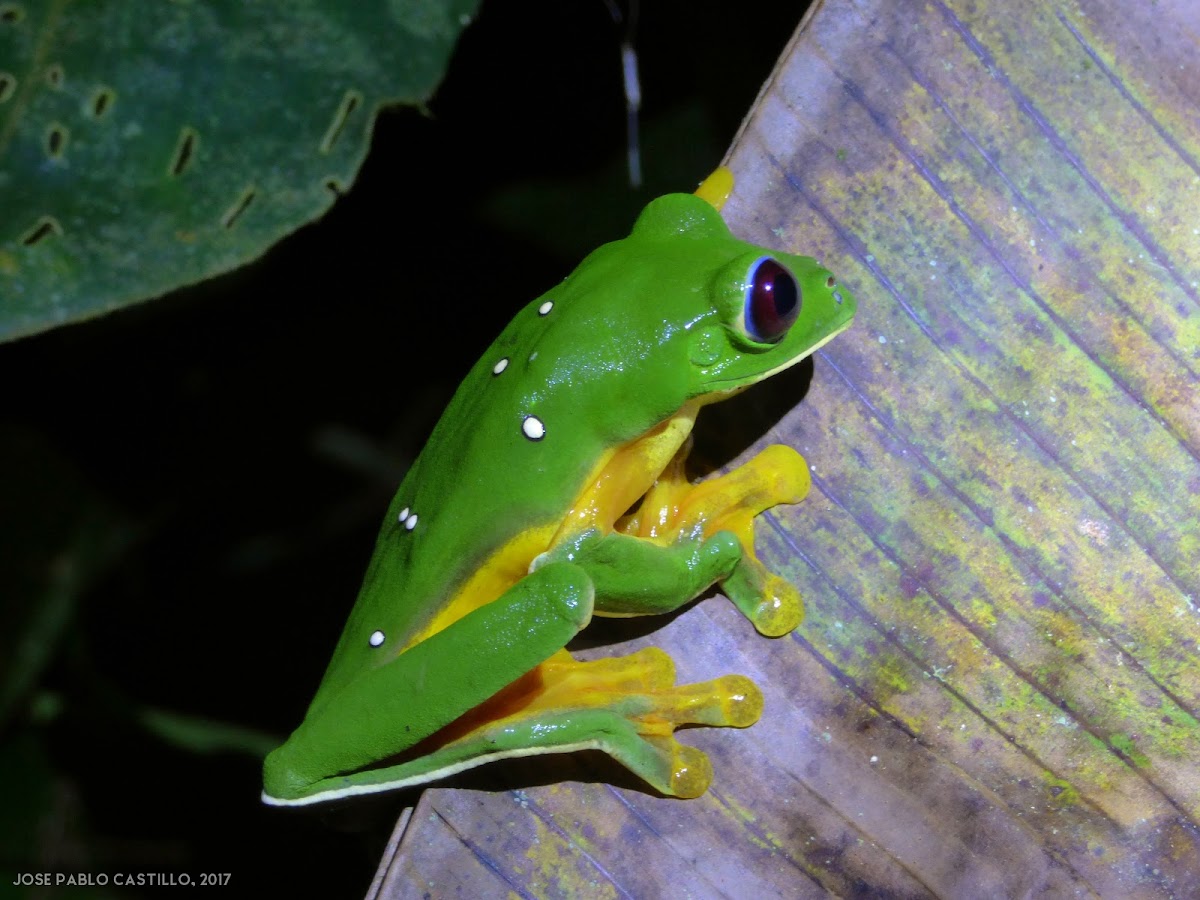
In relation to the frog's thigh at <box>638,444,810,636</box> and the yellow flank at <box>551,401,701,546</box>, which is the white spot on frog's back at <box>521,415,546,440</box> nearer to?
the yellow flank at <box>551,401,701,546</box>

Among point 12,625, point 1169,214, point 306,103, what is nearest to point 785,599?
point 1169,214

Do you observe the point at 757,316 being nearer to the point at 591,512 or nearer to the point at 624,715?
A: the point at 591,512

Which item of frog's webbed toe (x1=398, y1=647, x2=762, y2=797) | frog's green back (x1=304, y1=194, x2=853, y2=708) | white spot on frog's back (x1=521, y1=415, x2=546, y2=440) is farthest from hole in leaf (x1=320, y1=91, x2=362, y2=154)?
frog's webbed toe (x1=398, y1=647, x2=762, y2=797)

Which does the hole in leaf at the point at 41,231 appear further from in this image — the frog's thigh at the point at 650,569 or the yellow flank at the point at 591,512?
the frog's thigh at the point at 650,569

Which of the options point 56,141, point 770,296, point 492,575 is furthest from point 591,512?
point 56,141

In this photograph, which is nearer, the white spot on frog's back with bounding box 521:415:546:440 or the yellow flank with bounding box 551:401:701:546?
the white spot on frog's back with bounding box 521:415:546:440

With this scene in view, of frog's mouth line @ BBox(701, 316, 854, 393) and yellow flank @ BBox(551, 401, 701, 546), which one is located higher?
frog's mouth line @ BBox(701, 316, 854, 393)

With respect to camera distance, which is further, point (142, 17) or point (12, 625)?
point (12, 625)

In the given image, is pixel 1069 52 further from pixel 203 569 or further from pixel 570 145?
pixel 203 569
